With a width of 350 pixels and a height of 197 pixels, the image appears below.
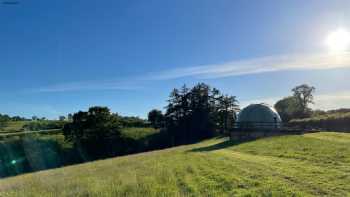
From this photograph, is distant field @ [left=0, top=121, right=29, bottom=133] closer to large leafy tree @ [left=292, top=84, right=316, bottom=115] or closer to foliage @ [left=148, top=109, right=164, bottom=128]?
foliage @ [left=148, top=109, right=164, bottom=128]

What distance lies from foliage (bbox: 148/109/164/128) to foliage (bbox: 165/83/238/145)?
4719 millimetres

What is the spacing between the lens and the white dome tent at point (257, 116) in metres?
37.5

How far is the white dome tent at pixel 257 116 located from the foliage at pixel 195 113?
67.8 ft

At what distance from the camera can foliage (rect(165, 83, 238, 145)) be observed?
61.9 m

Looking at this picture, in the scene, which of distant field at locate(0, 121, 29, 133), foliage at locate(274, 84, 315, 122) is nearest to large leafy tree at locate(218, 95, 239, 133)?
foliage at locate(274, 84, 315, 122)

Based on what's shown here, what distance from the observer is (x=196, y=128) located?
6219 cm

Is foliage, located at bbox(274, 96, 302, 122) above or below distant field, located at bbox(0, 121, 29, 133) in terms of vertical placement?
above

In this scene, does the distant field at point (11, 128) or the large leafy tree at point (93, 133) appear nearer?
the large leafy tree at point (93, 133)

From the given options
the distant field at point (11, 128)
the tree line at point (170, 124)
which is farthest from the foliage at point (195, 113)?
the distant field at point (11, 128)

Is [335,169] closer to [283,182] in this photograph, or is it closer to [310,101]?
[283,182]

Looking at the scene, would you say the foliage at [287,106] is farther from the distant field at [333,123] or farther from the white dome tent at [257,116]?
the white dome tent at [257,116]

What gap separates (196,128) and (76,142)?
81.8 feet

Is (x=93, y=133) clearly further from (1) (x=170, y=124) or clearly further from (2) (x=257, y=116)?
(2) (x=257, y=116)

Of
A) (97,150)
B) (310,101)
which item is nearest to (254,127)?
(97,150)
